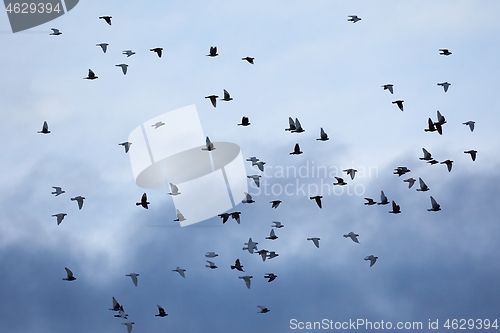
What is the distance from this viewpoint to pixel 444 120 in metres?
75.9

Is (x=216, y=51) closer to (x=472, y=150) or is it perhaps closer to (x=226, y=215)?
(x=226, y=215)

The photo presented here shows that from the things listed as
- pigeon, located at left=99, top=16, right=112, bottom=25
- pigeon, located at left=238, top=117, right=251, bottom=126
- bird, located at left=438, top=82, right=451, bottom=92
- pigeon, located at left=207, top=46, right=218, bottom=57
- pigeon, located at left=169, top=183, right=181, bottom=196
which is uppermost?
pigeon, located at left=99, top=16, right=112, bottom=25

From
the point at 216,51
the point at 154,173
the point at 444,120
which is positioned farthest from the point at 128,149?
the point at 444,120

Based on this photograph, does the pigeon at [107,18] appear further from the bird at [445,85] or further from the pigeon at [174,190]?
the bird at [445,85]

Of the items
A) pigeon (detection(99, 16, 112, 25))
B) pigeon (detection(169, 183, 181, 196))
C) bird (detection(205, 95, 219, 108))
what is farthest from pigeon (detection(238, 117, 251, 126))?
pigeon (detection(99, 16, 112, 25))

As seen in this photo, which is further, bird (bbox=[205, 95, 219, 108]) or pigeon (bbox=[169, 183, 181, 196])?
pigeon (bbox=[169, 183, 181, 196])

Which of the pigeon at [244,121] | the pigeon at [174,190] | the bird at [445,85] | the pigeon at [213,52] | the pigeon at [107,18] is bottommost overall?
the pigeon at [174,190]

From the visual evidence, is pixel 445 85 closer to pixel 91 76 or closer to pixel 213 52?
pixel 213 52

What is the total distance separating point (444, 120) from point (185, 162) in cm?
3169

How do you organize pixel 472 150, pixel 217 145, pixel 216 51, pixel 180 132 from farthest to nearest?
pixel 217 145 < pixel 180 132 < pixel 472 150 < pixel 216 51

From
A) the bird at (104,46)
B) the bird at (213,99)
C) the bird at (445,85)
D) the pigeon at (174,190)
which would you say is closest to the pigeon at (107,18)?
the bird at (104,46)

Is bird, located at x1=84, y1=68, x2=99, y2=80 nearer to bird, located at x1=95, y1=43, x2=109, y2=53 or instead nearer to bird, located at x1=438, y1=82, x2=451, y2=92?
bird, located at x1=95, y1=43, x2=109, y2=53

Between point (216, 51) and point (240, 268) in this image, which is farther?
point (240, 268)

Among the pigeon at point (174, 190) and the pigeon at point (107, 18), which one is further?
the pigeon at point (174, 190)
